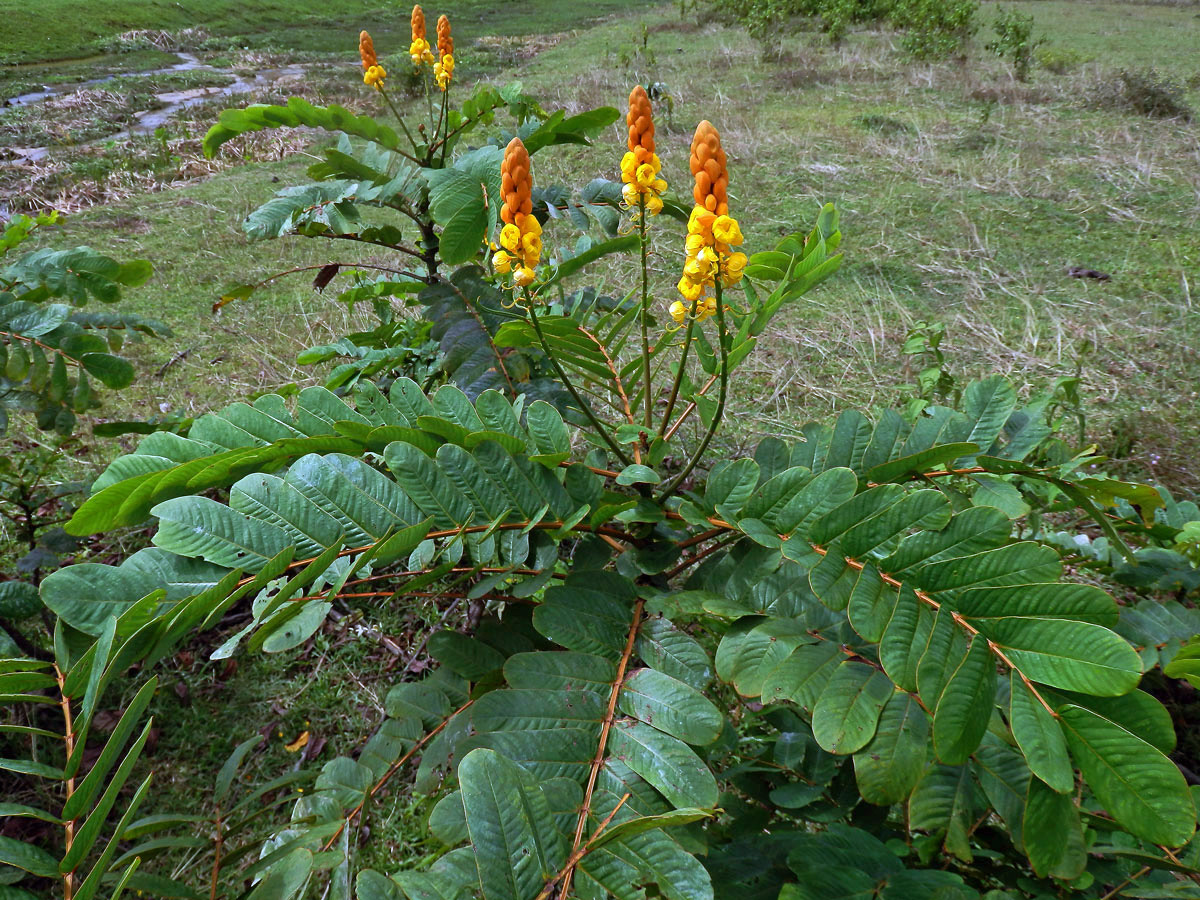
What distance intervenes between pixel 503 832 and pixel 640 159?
2.27 feet

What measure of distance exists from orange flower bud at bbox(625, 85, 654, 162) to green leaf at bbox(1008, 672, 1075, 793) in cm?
65

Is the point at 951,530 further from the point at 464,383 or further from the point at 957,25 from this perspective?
the point at 957,25

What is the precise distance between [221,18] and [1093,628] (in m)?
25.2

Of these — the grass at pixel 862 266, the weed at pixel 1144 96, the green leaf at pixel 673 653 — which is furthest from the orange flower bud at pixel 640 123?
the weed at pixel 1144 96

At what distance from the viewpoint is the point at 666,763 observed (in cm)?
60

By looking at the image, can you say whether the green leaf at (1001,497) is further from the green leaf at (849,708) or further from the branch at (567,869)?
the branch at (567,869)

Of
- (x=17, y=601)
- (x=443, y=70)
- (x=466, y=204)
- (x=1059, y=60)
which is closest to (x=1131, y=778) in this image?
(x=466, y=204)

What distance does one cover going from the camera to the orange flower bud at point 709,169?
70 cm

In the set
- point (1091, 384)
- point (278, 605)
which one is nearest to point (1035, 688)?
point (278, 605)

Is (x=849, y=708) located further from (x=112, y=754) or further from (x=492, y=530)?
(x=112, y=754)

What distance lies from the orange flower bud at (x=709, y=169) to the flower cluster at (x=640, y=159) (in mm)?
68

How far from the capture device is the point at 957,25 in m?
8.39

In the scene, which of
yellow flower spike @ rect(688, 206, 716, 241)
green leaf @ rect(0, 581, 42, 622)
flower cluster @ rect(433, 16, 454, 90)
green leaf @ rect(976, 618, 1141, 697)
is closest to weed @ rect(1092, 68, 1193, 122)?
flower cluster @ rect(433, 16, 454, 90)

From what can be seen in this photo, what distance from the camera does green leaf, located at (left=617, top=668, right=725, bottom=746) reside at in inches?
24.1
